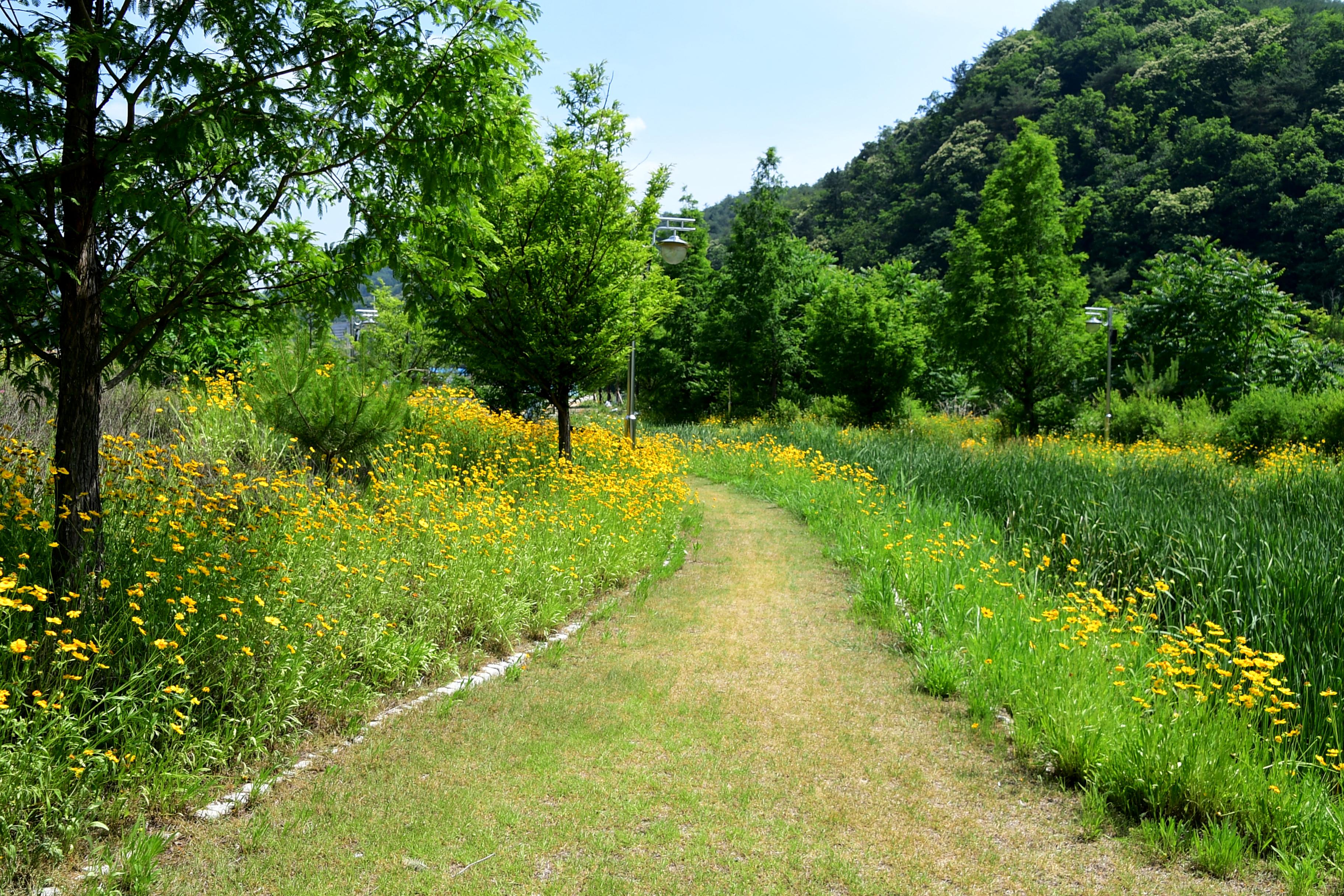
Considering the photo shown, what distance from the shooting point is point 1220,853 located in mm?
3078

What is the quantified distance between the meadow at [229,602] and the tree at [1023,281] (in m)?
15.3

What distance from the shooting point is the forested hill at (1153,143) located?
140 ft

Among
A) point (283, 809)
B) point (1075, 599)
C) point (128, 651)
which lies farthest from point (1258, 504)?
point (128, 651)

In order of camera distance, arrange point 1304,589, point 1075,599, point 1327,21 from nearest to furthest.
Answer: point 1304,589 < point 1075,599 < point 1327,21

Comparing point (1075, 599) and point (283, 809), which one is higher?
point (1075, 599)

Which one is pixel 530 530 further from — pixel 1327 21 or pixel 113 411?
pixel 1327 21

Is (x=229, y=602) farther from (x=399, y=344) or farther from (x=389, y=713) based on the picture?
(x=399, y=344)

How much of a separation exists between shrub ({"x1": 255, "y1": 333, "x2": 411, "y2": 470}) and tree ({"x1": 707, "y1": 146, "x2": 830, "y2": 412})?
2083 centimetres

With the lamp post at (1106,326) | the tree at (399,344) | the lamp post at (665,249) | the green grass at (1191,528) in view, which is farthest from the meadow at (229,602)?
the lamp post at (1106,326)

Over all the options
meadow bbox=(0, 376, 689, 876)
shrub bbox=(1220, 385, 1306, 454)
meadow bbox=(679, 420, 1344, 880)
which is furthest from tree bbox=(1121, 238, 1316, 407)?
meadow bbox=(0, 376, 689, 876)

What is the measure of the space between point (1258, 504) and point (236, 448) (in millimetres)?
10206

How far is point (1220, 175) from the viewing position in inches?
1786

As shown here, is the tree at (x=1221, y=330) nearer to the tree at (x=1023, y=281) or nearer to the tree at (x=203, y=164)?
A: the tree at (x=1023, y=281)

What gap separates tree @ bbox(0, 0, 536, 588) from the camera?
10.7 feet
